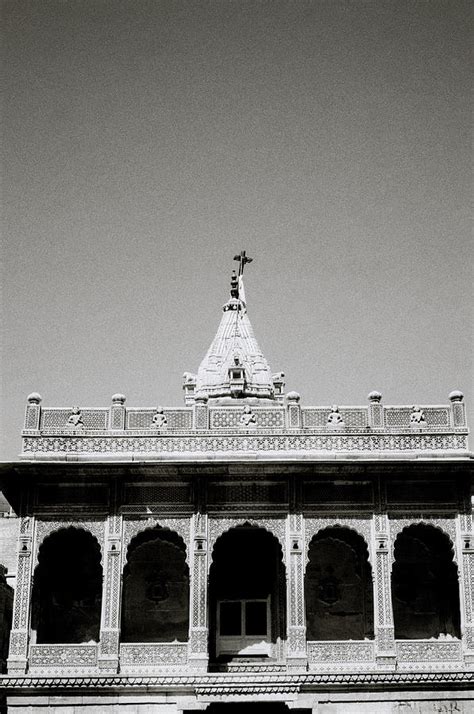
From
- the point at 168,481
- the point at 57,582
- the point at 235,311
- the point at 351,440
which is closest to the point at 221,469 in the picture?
the point at 168,481

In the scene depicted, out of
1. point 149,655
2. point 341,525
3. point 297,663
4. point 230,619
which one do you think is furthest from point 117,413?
point 297,663

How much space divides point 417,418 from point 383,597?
15.4 ft

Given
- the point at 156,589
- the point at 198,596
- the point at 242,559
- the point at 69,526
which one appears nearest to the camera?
the point at 198,596

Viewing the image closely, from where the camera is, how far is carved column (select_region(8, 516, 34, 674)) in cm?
2458

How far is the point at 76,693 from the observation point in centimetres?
2441

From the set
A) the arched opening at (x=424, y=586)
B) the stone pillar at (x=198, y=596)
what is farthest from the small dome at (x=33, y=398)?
the arched opening at (x=424, y=586)

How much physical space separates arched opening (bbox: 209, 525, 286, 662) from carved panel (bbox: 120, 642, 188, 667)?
161 centimetres

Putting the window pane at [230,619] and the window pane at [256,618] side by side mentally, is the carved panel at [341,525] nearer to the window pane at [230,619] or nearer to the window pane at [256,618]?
the window pane at [256,618]

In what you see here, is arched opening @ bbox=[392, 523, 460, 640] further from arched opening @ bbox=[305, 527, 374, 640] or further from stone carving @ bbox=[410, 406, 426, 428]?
stone carving @ bbox=[410, 406, 426, 428]

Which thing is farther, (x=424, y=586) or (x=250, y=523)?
(x=424, y=586)

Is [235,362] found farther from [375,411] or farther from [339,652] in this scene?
[339,652]

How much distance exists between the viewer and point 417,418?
26.5m

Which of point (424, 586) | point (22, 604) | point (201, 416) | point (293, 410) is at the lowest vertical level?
point (22, 604)

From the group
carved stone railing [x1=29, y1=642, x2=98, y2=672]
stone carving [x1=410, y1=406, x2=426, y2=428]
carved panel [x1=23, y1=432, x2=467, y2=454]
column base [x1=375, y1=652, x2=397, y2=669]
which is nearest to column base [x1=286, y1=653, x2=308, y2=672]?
column base [x1=375, y1=652, x2=397, y2=669]
